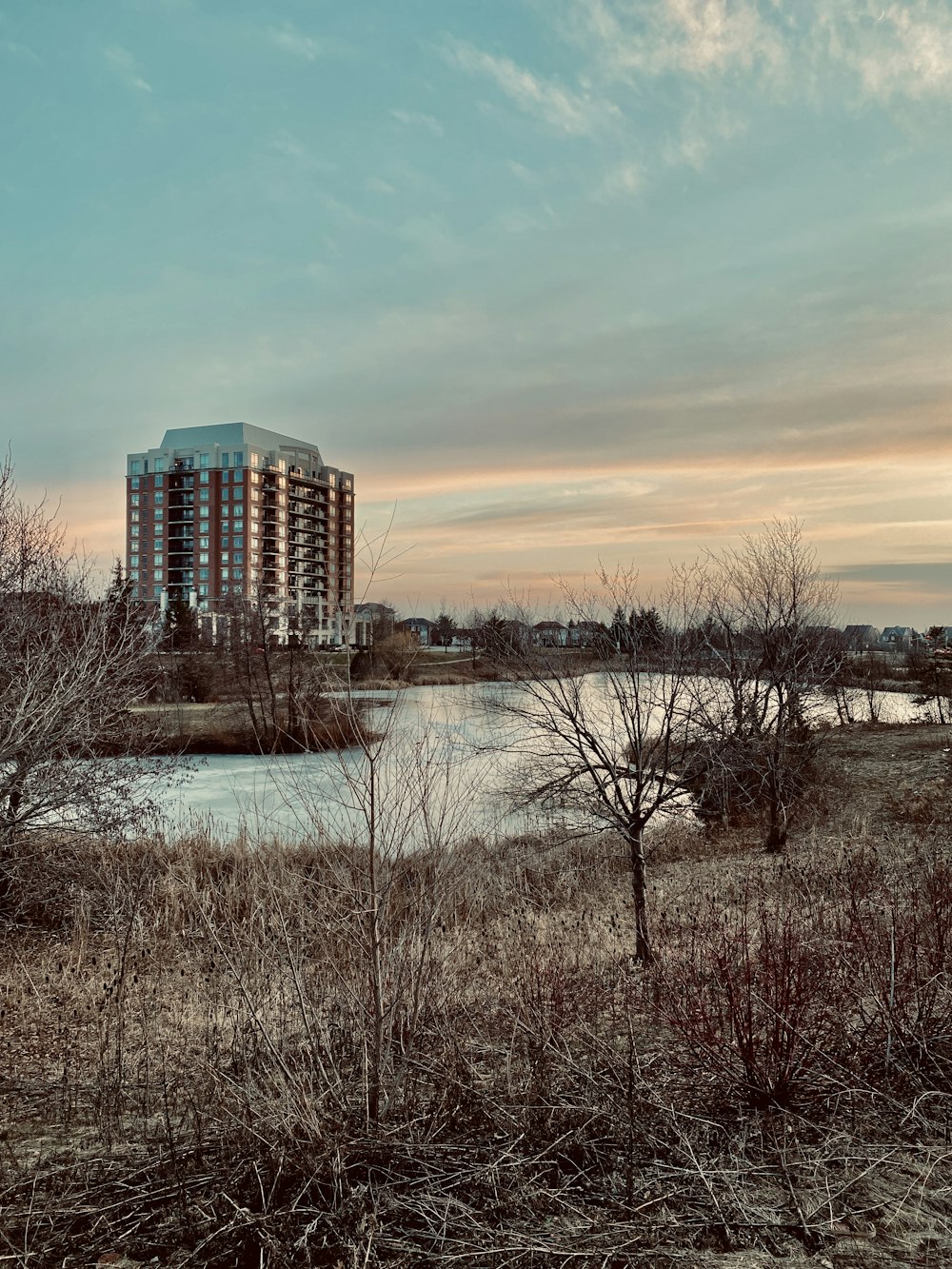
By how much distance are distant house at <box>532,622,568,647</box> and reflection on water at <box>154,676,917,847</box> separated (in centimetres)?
88

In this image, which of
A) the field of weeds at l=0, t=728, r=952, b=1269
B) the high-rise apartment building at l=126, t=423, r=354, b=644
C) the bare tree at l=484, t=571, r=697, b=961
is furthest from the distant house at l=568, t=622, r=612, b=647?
the high-rise apartment building at l=126, t=423, r=354, b=644

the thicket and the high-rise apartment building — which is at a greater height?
the high-rise apartment building

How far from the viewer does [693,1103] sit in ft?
14.6

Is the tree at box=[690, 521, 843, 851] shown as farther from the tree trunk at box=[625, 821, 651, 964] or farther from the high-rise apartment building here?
the high-rise apartment building

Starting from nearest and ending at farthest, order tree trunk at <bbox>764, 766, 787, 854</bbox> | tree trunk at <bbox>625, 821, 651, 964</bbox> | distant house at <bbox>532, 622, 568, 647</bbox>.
→ 1. tree trunk at <bbox>625, 821, 651, 964</bbox>
2. distant house at <bbox>532, 622, 568, 647</bbox>
3. tree trunk at <bbox>764, 766, 787, 854</bbox>

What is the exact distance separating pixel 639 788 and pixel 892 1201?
5473 mm

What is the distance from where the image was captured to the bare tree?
926cm

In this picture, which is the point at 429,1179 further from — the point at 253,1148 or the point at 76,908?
the point at 76,908

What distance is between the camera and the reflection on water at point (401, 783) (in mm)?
4922

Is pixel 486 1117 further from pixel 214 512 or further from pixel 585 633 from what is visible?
pixel 214 512

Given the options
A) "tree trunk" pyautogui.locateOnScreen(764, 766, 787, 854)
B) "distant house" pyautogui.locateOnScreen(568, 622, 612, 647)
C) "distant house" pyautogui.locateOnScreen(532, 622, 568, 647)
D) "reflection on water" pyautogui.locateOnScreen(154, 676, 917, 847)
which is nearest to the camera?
"reflection on water" pyautogui.locateOnScreen(154, 676, 917, 847)

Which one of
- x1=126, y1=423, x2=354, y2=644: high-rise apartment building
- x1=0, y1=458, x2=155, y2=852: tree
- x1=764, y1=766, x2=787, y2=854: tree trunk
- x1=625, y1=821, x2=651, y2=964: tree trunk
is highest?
x1=126, y1=423, x2=354, y2=644: high-rise apartment building

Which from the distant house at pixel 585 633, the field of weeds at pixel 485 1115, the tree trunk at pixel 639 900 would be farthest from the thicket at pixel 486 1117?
the distant house at pixel 585 633

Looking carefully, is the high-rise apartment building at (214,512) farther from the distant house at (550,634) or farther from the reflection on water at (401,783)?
the distant house at (550,634)
